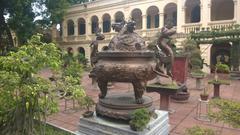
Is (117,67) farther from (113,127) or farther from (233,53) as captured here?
(233,53)

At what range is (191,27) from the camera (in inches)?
735

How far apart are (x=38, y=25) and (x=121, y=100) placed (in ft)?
67.8

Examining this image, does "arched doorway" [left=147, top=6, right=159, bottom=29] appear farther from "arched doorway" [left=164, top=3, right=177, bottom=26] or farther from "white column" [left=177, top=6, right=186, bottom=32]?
"white column" [left=177, top=6, right=186, bottom=32]

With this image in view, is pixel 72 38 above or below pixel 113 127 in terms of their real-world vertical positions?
above

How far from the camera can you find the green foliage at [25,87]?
3.31 m

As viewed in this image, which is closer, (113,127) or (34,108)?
(34,108)

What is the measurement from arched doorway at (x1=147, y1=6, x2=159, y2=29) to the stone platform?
20.1 m

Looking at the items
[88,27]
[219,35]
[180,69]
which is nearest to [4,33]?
[88,27]

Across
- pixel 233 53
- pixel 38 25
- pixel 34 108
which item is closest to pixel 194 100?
pixel 34 108

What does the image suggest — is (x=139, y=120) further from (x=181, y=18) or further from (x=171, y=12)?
(x=171, y=12)

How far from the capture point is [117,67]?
13.9ft

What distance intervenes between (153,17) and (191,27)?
6428mm

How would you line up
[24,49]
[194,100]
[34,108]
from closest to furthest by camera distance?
[24,49], [34,108], [194,100]

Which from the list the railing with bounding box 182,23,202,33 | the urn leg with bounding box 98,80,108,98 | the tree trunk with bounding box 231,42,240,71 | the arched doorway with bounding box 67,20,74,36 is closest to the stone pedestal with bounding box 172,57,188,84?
the urn leg with bounding box 98,80,108,98
